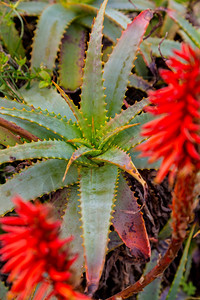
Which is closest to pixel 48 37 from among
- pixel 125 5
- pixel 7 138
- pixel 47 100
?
pixel 47 100

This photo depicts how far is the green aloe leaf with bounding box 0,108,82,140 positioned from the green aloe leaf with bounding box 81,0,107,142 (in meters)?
0.06

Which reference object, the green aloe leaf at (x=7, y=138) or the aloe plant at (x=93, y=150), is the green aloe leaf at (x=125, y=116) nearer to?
the aloe plant at (x=93, y=150)

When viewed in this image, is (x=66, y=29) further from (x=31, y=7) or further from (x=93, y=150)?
(x=93, y=150)

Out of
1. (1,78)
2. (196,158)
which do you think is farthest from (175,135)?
(1,78)

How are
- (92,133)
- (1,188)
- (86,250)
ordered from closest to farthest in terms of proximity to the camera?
1. (86,250)
2. (1,188)
3. (92,133)

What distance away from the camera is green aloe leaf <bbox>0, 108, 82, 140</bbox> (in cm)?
123

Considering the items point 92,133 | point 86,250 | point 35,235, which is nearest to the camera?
point 35,235

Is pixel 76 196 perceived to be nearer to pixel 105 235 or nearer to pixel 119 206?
pixel 119 206

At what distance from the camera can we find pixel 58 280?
0.58 m

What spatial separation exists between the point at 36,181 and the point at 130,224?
35 centimetres

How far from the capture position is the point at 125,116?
50.6 inches

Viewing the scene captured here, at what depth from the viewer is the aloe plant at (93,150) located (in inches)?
45.6

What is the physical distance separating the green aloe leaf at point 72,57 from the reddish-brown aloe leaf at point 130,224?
0.64 meters

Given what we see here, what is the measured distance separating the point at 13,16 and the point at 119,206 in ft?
3.81
